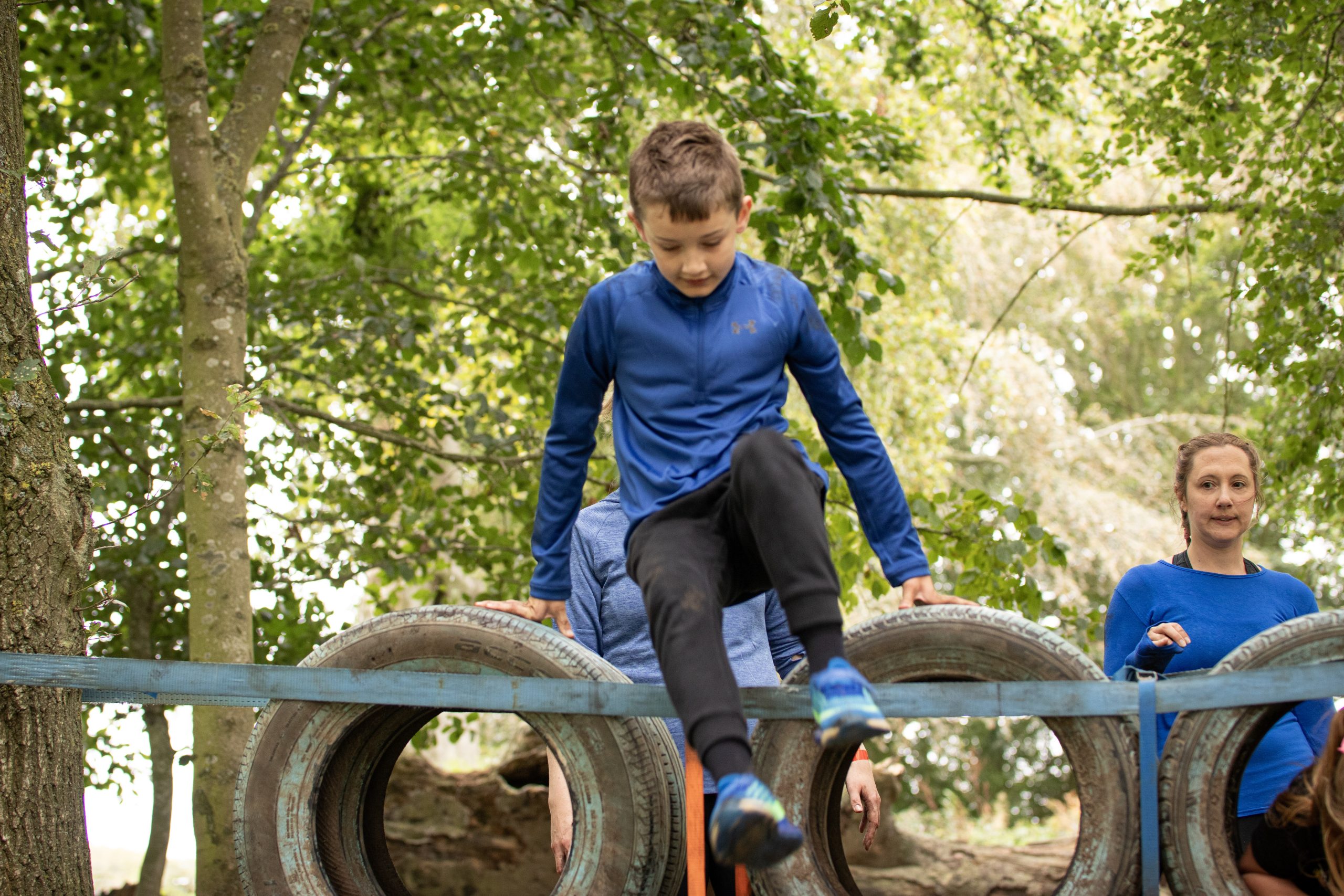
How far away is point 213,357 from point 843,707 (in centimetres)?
301

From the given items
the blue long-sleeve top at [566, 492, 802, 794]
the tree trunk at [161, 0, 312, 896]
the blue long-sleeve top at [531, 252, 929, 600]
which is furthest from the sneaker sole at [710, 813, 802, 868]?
the tree trunk at [161, 0, 312, 896]

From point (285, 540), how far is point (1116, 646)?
3.98 m

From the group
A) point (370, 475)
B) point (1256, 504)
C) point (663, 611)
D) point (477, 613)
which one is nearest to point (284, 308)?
point (370, 475)

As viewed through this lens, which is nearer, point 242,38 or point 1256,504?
point 1256,504

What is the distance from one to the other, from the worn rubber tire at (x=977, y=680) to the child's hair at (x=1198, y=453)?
1.14 meters

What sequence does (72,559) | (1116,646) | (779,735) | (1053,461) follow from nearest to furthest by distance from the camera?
(779,735) → (72,559) → (1116,646) → (1053,461)

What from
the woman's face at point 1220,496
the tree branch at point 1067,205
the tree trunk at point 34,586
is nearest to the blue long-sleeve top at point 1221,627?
the woman's face at point 1220,496

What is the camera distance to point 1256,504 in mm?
3016

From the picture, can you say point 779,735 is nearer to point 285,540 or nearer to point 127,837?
point 285,540

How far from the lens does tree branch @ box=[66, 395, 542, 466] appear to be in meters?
4.52

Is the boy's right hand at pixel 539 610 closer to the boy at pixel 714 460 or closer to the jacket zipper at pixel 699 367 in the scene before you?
the boy at pixel 714 460

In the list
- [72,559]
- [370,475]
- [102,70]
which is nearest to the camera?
[72,559]

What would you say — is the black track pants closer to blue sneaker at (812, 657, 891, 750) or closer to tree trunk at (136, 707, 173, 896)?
blue sneaker at (812, 657, 891, 750)

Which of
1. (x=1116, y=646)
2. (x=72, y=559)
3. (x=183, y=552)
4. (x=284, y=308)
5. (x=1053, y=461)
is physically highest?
(x=1053, y=461)
